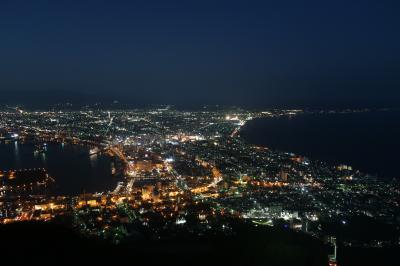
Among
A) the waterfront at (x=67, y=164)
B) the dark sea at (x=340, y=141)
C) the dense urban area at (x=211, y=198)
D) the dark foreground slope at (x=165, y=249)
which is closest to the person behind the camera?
the dark foreground slope at (x=165, y=249)

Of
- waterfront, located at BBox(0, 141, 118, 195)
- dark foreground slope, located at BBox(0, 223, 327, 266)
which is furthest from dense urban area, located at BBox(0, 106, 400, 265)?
dark foreground slope, located at BBox(0, 223, 327, 266)

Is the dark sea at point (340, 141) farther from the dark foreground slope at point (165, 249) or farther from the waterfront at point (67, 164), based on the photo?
the dark foreground slope at point (165, 249)

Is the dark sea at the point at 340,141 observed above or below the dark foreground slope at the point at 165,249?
below

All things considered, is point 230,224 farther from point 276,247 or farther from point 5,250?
point 5,250

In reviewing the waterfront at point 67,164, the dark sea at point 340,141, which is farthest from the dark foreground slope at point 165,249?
the dark sea at point 340,141

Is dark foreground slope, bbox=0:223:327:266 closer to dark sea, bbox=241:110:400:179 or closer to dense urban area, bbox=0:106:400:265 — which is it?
dense urban area, bbox=0:106:400:265

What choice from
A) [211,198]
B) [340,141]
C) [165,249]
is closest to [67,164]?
[211,198]
